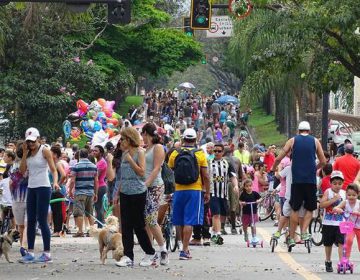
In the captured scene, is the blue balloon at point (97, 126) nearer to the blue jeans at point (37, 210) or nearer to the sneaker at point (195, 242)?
the sneaker at point (195, 242)

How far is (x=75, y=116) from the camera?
1735 inches

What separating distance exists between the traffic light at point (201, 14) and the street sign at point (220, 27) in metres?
9.39

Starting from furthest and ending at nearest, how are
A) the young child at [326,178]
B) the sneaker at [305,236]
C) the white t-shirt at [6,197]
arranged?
the young child at [326,178], the white t-shirt at [6,197], the sneaker at [305,236]

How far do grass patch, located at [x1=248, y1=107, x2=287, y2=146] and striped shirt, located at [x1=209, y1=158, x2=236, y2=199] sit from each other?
37.8 metres

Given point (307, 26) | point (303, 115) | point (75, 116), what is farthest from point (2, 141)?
point (307, 26)

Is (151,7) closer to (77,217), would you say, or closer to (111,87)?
(111,87)

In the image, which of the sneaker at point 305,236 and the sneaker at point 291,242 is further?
the sneaker at point 291,242

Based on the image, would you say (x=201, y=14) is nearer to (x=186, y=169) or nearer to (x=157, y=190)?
(x=186, y=169)

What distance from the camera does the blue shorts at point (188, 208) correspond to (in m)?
17.5

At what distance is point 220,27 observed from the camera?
41.7 metres

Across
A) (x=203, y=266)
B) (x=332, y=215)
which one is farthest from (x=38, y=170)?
(x=332, y=215)

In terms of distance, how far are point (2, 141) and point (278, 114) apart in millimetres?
29508

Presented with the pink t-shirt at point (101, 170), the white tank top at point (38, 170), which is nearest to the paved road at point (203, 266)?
the white tank top at point (38, 170)

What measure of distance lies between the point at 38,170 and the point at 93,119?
1029 inches
